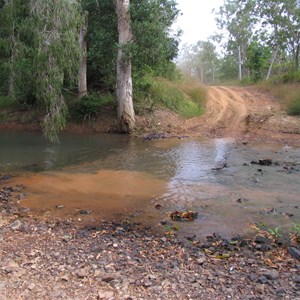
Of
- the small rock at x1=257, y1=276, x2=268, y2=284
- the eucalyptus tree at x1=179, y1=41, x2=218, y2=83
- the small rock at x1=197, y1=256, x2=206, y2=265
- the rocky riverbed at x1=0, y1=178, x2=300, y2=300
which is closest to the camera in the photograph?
the rocky riverbed at x1=0, y1=178, x2=300, y2=300

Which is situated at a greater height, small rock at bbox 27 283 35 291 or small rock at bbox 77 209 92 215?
small rock at bbox 77 209 92 215

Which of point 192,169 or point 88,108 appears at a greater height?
point 88,108

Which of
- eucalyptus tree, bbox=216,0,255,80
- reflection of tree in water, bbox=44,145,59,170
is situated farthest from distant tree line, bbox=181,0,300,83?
reflection of tree in water, bbox=44,145,59,170

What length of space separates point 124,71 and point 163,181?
8.72 m

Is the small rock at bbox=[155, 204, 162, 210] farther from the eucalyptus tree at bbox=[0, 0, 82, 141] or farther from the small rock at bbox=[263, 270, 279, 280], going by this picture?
the eucalyptus tree at bbox=[0, 0, 82, 141]

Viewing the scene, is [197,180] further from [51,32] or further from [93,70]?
[93,70]

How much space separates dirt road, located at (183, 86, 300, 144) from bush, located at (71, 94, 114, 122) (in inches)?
169

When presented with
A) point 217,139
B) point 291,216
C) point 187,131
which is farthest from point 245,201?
point 187,131

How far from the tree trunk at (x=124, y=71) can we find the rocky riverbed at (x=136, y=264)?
35.2 ft

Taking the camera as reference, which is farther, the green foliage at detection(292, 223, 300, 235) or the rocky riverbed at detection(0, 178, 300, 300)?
the green foliage at detection(292, 223, 300, 235)

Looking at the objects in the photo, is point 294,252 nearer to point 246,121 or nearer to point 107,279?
point 107,279

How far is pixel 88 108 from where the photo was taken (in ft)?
57.5

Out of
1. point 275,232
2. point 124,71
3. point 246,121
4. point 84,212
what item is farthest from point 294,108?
point 84,212

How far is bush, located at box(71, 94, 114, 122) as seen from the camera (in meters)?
17.5
